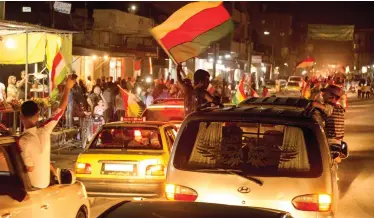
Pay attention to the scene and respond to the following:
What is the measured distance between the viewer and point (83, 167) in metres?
9.73

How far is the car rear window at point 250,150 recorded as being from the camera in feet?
19.1

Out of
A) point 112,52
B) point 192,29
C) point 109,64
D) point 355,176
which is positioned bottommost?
point 355,176

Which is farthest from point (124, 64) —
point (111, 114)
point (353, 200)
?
point (353, 200)

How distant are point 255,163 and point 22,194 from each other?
2.22 m

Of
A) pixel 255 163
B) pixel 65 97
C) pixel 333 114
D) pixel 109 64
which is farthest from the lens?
pixel 109 64

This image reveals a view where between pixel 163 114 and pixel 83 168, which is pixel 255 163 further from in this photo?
pixel 163 114

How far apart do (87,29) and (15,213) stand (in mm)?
22808

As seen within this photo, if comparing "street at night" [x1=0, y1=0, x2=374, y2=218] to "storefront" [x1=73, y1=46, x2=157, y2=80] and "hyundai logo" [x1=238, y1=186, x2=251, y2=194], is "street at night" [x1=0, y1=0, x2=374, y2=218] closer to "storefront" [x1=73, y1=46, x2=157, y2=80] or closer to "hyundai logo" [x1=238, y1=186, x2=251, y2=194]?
"hyundai logo" [x1=238, y1=186, x2=251, y2=194]

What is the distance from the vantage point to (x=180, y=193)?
5.99 meters

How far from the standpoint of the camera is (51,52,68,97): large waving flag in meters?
15.5

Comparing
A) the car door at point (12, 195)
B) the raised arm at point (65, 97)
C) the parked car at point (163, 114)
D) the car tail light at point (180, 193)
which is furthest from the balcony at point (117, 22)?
the car door at point (12, 195)

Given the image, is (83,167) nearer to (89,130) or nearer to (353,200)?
(353,200)

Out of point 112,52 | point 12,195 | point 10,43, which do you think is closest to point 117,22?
point 112,52

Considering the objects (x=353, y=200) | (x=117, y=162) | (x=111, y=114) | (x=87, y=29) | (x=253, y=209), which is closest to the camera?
(x=253, y=209)
